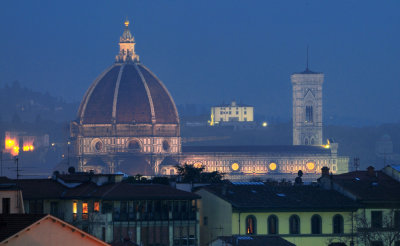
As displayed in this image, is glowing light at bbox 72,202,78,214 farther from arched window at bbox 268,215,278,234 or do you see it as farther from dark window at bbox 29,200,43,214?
arched window at bbox 268,215,278,234

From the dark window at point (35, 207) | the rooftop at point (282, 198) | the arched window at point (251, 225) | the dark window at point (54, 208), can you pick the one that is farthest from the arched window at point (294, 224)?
the dark window at point (35, 207)

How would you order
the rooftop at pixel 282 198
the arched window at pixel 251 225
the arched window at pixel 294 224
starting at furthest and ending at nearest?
the rooftop at pixel 282 198 → the arched window at pixel 294 224 → the arched window at pixel 251 225

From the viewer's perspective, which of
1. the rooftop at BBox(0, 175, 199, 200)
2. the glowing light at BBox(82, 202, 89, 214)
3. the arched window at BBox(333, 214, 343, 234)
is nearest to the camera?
the glowing light at BBox(82, 202, 89, 214)

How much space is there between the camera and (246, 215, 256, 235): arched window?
68125 mm

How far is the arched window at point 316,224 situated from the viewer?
6919 cm

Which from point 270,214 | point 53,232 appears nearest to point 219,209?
point 270,214

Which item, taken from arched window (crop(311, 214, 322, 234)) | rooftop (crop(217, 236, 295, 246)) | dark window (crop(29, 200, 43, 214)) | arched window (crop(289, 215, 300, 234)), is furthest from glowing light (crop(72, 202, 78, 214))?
arched window (crop(311, 214, 322, 234))

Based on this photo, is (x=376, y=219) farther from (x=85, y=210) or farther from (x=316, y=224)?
(x=85, y=210)

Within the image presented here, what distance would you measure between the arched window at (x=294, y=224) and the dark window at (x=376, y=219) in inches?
121

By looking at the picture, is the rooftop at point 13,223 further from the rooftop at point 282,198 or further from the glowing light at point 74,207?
the rooftop at point 282,198

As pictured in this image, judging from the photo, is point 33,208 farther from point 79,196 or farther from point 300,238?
point 300,238

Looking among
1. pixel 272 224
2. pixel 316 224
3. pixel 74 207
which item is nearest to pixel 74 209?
pixel 74 207

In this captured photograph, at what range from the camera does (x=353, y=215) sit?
69250 millimetres

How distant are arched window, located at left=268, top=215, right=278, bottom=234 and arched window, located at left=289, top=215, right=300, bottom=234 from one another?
0.62 metres
